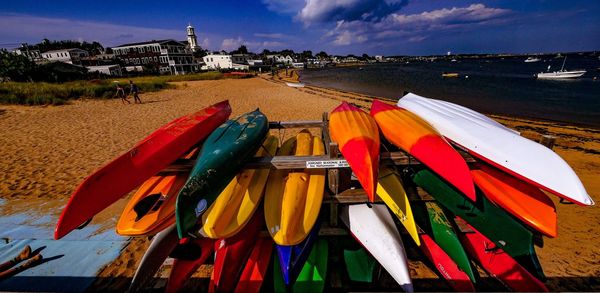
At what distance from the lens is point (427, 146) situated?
2.89m

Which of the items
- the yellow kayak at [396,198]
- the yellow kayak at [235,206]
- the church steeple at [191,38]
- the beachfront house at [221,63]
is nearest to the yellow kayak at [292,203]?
the yellow kayak at [235,206]

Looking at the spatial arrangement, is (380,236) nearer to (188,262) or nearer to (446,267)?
(446,267)

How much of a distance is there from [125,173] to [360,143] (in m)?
2.80

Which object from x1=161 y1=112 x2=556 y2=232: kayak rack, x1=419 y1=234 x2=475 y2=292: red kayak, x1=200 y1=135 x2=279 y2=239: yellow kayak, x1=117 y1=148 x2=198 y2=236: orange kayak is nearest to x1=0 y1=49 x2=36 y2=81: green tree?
x1=117 y1=148 x2=198 y2=236: orange kayak

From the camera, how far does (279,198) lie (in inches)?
116

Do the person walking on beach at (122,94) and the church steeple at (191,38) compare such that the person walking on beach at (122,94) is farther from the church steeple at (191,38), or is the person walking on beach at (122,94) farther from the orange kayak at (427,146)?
the church steeple at (191,38)

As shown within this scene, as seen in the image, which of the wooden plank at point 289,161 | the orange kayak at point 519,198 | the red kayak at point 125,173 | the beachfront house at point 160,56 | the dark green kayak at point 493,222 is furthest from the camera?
the beachfront house at point 160,56

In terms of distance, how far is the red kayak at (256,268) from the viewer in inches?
106

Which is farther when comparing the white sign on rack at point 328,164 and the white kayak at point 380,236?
the white sign on rack at point 328,164

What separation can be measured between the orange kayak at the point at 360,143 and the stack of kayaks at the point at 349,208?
0.06 feet

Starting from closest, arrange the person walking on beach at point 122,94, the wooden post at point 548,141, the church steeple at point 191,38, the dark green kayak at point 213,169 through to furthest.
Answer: the dark green kayak at point 213,169 < the wooden post at point 548,141 < the person walking on beach at point 122,94 < the church steeple at point 191,38

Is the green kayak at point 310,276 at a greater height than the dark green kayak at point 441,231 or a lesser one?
lesser

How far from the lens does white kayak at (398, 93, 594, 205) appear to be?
2.52 m

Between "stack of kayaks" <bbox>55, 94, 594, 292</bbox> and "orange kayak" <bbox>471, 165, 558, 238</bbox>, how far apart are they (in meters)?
0.01
